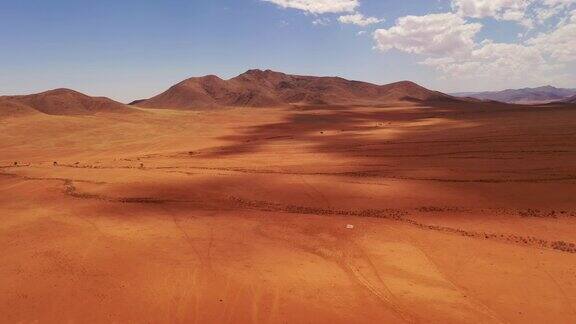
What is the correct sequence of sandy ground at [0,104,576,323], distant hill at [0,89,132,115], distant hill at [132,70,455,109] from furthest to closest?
1. distant hill at [132,70,455,109]
2. distant hill at [0,89,132,115]
3. sandy ground at [0,104,576,323]

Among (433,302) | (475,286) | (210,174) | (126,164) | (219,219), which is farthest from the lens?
(126,164)

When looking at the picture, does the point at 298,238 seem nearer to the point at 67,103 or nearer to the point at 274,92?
the point at 67,103

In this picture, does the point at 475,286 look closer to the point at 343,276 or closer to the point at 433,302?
the point at 433,302

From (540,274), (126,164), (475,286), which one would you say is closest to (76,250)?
(475,286)

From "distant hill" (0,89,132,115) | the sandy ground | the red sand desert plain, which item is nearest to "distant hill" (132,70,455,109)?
"distant hill" (0,89,132,115)

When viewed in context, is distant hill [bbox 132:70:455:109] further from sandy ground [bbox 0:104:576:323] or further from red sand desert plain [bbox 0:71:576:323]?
sandy ground [bbox 0:104:576:323]

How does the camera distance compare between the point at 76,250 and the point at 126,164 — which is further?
the point at 126,164
